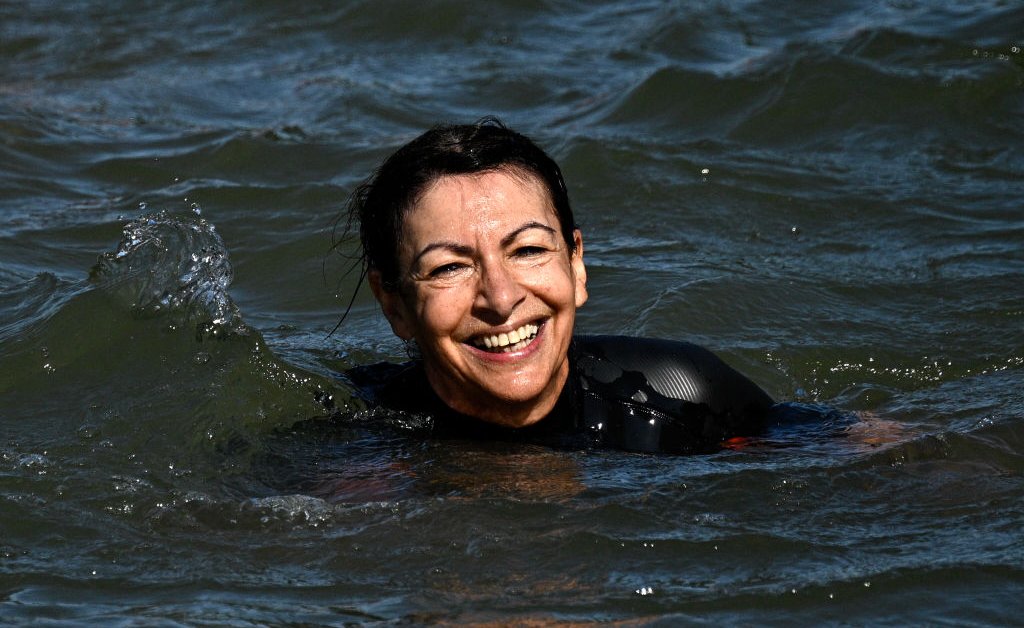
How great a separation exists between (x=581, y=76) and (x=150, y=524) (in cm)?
655

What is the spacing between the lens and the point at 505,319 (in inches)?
165

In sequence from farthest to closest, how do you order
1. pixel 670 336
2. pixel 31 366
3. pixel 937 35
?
pixel 937 35 < pixel 670 336 < pixel 31 366

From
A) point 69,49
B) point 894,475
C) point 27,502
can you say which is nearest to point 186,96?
point 69,49

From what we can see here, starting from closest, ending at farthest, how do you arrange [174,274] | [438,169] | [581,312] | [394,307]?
[438,169], [394,307], [174,274], [581,312]

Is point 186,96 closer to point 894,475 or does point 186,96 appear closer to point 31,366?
point 31,366

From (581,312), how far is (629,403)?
2017mm

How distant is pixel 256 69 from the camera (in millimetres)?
10922

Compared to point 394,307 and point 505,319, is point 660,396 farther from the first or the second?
point 394,307

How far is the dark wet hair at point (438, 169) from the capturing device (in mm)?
4316

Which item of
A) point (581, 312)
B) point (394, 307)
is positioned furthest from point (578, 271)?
point (581, 312)

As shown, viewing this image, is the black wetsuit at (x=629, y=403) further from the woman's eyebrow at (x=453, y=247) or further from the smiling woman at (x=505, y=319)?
the woman's eyebrow at (x=453, y=247)

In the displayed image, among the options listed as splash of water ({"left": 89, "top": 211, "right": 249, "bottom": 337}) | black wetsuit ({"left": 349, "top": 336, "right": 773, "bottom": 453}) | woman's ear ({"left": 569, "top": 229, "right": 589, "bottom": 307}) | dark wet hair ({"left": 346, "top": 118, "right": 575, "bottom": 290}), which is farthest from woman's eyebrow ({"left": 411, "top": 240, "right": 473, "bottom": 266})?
splash of water ({"left": 89, "top": 211, "right": 249, "bottom": 337})

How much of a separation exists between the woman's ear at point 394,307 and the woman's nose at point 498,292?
31cm

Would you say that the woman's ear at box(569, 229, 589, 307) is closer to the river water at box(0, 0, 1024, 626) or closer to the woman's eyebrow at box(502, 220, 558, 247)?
the woman's eyebrow at box(502, 220, 558, 247)
